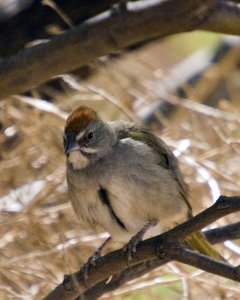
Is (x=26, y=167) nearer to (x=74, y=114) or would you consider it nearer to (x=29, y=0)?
(x=29, y=0)

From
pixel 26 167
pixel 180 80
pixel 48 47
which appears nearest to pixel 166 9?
pixel 48 47

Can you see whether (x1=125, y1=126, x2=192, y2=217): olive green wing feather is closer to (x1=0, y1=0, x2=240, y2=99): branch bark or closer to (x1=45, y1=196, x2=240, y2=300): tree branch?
(x1=0, y1=0, x2=240, y2=99): branch bark

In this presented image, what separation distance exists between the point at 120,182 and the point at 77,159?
0.86 ft

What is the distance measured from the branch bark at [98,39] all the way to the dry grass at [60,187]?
52cm

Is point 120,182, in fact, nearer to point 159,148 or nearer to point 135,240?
point 135,240

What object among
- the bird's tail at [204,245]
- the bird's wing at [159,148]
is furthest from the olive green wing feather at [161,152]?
the bird's tail at [204,245]

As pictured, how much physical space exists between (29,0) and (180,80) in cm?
127

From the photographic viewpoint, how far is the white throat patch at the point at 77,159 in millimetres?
3541

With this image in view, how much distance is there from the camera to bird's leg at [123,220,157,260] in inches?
114

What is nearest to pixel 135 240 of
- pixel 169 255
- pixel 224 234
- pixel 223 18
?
pixel 224 234

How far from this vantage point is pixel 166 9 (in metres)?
3.59

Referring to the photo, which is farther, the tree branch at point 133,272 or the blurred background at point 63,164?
the blurred background at point 63,164

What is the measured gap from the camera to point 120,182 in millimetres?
3389

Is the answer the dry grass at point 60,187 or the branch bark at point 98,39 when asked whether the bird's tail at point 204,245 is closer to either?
the dry grass at point 60,187
